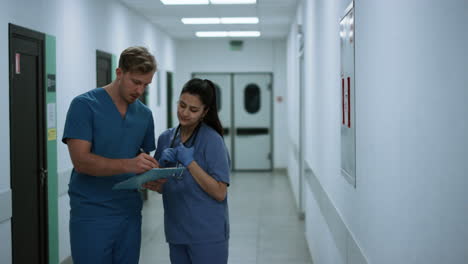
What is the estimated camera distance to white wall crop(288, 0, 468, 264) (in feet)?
4.36

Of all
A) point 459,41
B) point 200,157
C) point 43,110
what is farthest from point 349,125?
point 43,110

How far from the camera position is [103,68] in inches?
262

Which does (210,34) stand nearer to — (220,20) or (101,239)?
(220,20)

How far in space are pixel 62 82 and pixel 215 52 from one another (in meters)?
7.65

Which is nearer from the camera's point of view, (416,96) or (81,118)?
(416,96)

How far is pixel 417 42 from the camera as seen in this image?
162cm

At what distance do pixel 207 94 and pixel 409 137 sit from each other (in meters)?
1.03

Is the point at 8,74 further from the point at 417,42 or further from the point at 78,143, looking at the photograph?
the point at 417,42

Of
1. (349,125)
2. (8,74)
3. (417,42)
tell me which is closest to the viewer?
(417,42)

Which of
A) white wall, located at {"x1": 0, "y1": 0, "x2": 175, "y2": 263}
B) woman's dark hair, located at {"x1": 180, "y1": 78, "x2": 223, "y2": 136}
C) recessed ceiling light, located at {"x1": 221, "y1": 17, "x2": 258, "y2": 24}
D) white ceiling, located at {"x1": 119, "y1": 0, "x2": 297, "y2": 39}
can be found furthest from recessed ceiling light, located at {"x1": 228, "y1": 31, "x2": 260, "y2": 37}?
woman's dark hair, located at {"x1": 180, "y1": 78, "x2": 223, "y2": 136}

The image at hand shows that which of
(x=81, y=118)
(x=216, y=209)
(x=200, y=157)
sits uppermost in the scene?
(x=81, y=118)

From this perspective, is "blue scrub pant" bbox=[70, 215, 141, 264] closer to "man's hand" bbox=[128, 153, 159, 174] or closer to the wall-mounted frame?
"man's hand" bbox=[128, 153, 159, 174]

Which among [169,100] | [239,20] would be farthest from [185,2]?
[169,100]

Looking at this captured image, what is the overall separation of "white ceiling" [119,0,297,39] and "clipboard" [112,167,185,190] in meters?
5.42
